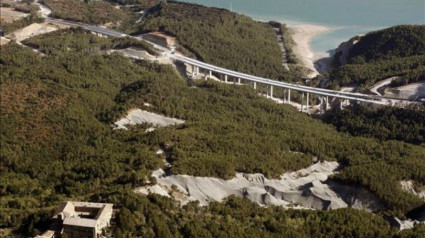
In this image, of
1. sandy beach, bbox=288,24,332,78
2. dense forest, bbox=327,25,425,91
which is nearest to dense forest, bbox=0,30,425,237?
dense forest, bbox=327,25,425,91

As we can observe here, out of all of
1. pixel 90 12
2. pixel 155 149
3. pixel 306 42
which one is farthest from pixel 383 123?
pixel 90 12

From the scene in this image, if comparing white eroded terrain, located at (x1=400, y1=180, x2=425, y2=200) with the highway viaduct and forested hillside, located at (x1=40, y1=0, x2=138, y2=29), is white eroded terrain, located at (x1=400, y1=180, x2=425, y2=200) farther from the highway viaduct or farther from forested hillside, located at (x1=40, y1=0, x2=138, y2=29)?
forested hillside, located at (x1=40, y1=0, x2=138, y2=29)

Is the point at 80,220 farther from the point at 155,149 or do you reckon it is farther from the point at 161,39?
the point at 161,39

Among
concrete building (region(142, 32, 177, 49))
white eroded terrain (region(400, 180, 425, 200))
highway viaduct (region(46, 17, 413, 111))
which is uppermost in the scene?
concrete building (region(142, 32, 177, 49))

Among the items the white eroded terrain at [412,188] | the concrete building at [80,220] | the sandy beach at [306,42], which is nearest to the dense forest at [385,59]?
the sandy beach at [306,42]

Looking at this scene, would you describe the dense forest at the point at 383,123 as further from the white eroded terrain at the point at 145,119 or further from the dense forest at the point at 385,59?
the white eroded terrain at the point at 145,119

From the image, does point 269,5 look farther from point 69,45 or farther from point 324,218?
point 324,218
